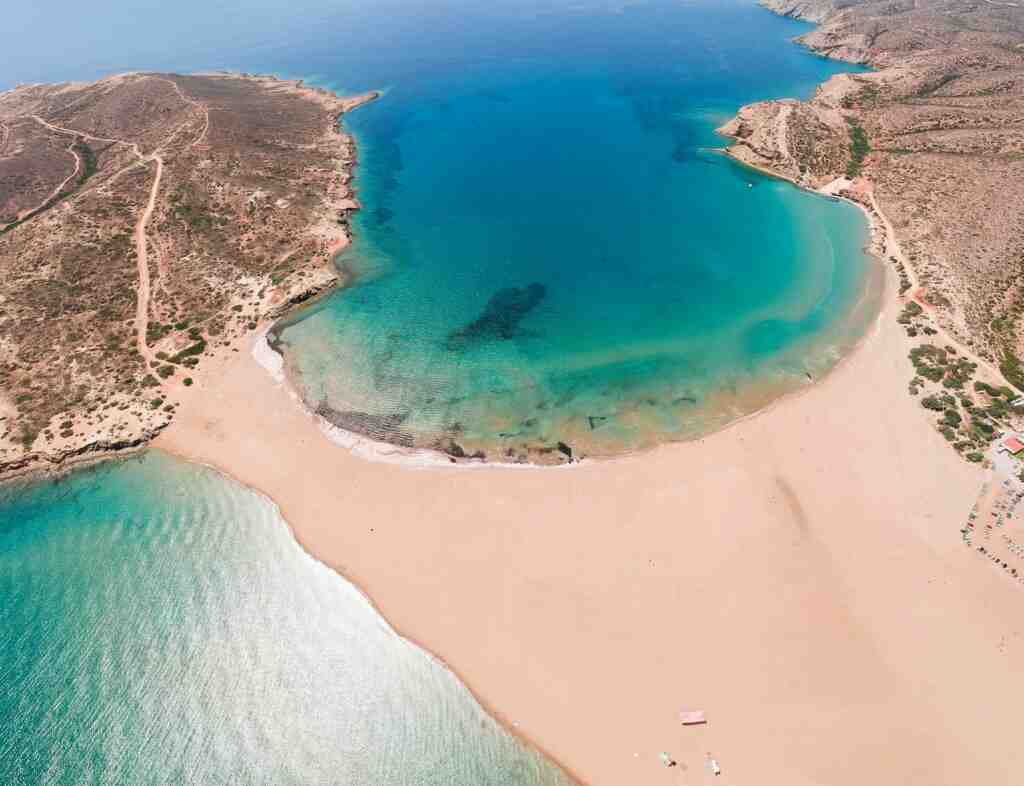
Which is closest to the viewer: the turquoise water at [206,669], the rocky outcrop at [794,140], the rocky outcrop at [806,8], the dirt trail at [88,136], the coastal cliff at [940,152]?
the turquoise water at [206,669]

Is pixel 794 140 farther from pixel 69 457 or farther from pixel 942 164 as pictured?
pixel 69 457

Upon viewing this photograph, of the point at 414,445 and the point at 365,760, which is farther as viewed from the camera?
the point at 414,445

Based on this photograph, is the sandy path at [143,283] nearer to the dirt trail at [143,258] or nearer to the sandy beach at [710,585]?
the dirt trail at [143,258]

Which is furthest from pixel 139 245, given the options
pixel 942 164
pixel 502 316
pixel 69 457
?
pixel 942 164

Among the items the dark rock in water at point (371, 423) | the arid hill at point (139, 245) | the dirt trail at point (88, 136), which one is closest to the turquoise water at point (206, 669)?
the dark rock in water at point (371, 423)

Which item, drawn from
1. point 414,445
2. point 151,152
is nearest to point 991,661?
point 414,445

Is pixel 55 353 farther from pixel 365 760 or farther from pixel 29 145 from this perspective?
pixel 29 145
